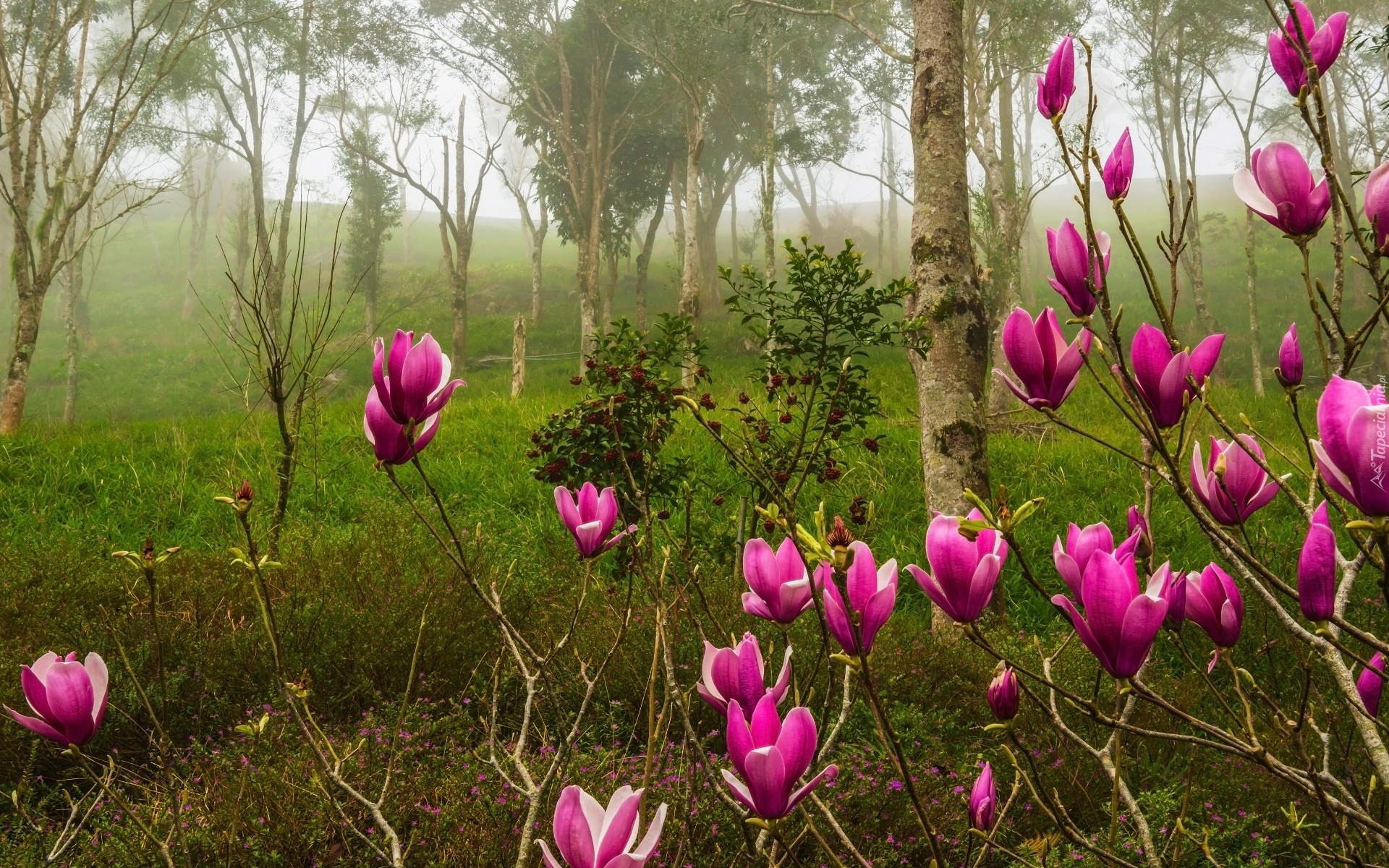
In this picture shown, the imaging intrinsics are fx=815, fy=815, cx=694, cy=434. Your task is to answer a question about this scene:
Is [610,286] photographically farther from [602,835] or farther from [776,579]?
[602,835]

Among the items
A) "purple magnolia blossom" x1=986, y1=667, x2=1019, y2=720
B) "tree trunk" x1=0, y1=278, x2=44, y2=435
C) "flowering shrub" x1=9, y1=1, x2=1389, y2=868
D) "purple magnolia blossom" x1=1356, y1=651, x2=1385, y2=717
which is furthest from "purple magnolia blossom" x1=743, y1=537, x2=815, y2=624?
"tree trunk" x1=0, y1=278, x2=44, y2=435

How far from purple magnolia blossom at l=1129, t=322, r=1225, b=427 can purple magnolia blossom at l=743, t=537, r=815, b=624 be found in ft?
1.29

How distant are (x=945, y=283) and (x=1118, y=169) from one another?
3016 millimetres

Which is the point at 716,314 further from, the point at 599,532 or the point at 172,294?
the point at 172,294

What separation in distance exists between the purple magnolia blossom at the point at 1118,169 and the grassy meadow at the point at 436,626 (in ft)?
2.59

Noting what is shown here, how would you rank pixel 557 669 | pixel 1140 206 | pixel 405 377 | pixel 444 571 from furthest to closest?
pixel 1140 206 < pixel 444 571 < pixel 557 669 < pixel 405 377

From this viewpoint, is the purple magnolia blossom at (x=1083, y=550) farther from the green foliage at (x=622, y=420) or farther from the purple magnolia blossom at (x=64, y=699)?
the green foliage at (x=622, y=420)

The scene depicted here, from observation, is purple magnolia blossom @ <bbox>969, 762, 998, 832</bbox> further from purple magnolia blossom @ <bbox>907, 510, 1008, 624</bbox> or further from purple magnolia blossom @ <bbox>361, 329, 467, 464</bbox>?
purple magnolia blossom @ <bbox>361, 329, 467, 464</bbox>

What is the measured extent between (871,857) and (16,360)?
969 centimetres

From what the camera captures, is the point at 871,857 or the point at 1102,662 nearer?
the point at 1102,662

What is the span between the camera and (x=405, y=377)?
978mm

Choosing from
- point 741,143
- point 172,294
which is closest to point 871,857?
point 741,143

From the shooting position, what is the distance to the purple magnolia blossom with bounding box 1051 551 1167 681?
66cm

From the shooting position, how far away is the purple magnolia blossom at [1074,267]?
864mm
